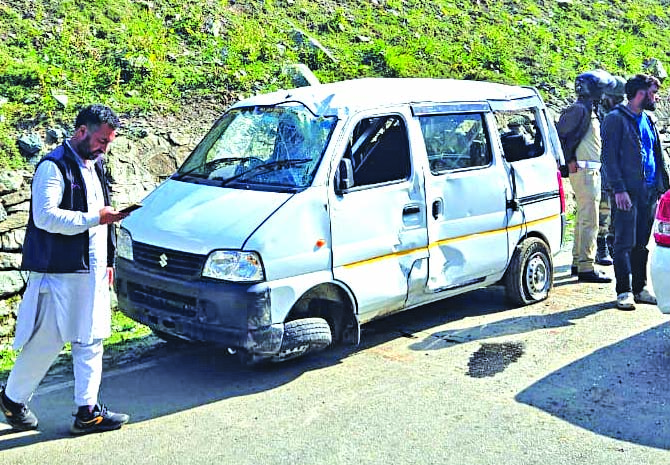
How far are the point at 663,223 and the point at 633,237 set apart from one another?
1.40m

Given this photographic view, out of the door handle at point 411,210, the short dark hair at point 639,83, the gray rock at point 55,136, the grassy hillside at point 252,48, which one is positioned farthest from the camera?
the grassy hillside at point 252,48

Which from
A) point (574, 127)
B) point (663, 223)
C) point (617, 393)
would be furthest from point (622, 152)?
point (617, 393)

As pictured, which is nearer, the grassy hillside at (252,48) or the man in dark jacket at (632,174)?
the man in dark jacket at (632,174)

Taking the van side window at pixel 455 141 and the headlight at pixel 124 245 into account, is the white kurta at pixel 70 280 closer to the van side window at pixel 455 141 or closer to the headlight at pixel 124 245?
the headlight at pixel 124 245

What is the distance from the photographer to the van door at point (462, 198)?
6.70 m

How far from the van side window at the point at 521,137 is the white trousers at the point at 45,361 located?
4200 millimetres

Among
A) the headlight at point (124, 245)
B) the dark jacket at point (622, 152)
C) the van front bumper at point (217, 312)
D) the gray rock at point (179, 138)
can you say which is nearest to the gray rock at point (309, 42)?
the gray rock at point (179, 138)

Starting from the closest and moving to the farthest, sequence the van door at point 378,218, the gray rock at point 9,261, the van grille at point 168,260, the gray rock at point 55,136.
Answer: the van grille at point 168,260
the van door at point 378,218
the gray rock at point 9,261
the gray rock at point 55,136

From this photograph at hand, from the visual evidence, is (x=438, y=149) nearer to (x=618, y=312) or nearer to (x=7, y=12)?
(x=618, y=312)

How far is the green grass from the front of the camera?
6441 millimetres

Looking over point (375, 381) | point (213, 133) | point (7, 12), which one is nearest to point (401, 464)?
point (375, 381)

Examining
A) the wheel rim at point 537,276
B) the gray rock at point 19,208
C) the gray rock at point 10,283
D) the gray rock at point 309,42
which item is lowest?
the wheel rim at point 537,276

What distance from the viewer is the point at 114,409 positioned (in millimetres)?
5531

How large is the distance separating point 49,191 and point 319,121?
2.24m
